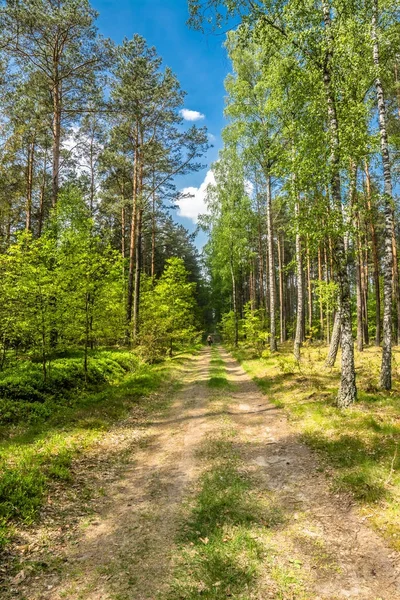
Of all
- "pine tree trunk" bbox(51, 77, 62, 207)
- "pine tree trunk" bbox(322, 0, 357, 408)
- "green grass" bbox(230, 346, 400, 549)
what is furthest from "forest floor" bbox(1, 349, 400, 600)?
"pine tree trunk" bbox(51, 77, 62, 207)

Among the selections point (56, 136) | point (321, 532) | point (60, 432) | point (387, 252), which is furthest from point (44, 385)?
point (56, 136)

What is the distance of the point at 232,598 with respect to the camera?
3.55 meters

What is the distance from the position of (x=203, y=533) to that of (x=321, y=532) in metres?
1.66

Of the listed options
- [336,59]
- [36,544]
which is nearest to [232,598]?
[36,544]

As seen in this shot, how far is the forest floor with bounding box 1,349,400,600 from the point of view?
3.75 m

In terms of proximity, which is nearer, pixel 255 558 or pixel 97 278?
pixel 255 558

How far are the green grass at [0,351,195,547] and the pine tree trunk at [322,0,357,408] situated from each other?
20.1ft

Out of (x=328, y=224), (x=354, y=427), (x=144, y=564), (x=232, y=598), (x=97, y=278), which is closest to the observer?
(x=232, y=598)

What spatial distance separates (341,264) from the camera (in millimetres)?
9344

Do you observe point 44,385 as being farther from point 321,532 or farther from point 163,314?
point 163,314

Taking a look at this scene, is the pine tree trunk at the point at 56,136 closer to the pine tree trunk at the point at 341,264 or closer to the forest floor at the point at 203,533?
the pine tree trunk at the point at 341,264

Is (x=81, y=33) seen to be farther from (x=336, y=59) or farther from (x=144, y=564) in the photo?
(x=144, y=564)

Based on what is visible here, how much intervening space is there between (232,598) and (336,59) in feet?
39.8

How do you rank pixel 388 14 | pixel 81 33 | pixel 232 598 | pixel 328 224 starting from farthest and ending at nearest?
1. pixel 81 33
2. pixel 388 14
3. pixel 328 224
4. pixel 232 598
